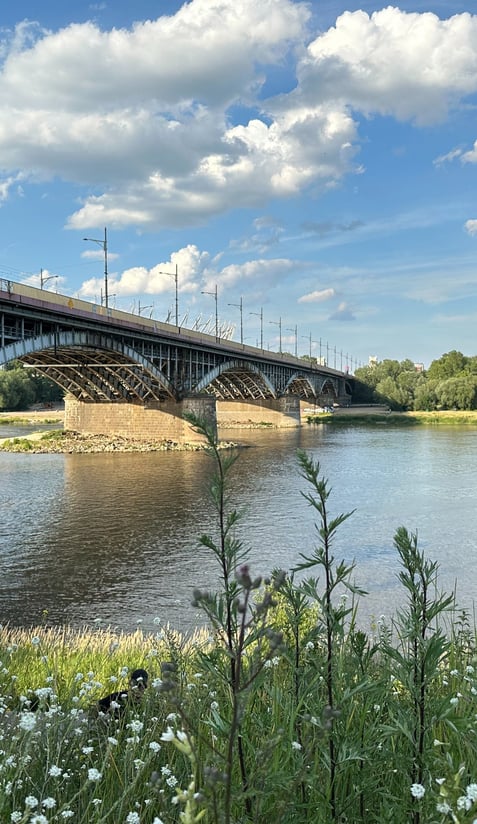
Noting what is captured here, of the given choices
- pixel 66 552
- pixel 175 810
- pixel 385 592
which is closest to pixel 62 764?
pixel 175 810

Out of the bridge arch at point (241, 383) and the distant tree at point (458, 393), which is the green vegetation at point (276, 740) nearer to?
the bridge arch at point (241, 383)

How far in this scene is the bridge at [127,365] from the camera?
3666cm

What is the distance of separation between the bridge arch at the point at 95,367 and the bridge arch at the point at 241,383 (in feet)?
40.1

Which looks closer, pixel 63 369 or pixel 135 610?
pixel 135 610

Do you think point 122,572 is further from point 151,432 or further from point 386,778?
point 151,432

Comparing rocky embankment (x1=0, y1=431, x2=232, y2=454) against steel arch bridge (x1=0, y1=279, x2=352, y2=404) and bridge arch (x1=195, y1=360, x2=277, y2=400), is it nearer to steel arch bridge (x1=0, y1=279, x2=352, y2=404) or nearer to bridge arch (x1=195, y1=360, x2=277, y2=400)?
steel arch bridge (x1=0, y1=279, x2=352, y2=404)

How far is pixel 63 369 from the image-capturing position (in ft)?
188

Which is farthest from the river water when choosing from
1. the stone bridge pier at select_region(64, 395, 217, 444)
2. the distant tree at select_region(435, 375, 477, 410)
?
the distant tree at select_region(435, 375, 477, 410)

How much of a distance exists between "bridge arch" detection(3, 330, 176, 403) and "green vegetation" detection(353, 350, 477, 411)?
6433 centimetres

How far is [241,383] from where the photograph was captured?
88062 mm

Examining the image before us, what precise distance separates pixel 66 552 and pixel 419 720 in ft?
65.2

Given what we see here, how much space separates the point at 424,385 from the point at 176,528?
338ft

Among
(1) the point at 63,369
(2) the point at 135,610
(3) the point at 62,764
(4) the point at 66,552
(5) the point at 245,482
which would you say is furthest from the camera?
(1) the point at 63,369

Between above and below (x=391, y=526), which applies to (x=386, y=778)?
above
